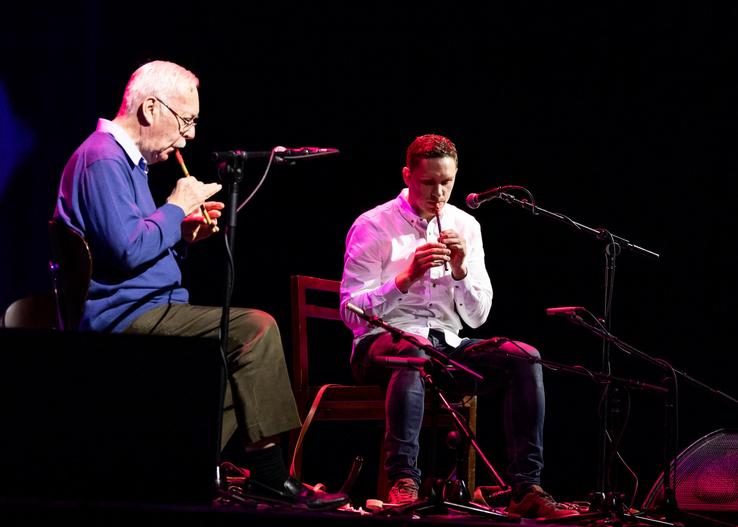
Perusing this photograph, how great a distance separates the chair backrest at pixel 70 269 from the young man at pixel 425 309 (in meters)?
1.14

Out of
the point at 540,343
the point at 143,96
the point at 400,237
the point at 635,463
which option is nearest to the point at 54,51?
the point at 143,96

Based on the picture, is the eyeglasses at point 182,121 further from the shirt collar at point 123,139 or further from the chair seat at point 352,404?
the chair seat at point 352,404

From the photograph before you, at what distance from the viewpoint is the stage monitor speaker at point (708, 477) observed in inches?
122

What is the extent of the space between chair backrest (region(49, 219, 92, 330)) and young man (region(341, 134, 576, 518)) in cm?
114

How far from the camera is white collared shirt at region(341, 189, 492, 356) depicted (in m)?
3.45

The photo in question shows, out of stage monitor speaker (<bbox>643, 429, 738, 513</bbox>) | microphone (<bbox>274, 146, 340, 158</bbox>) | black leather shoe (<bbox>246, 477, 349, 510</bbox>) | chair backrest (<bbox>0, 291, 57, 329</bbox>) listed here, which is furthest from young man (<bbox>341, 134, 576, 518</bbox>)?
chair backrest (<bbox>0, 291, 57, 329</bbox>)

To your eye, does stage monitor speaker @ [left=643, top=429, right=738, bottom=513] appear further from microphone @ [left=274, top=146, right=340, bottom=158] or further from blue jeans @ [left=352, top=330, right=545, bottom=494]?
microphone @ [left=274, top=146, right=340, bottom=158]

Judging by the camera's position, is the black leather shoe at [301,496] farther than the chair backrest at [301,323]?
No

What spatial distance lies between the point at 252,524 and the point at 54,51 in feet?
9.46

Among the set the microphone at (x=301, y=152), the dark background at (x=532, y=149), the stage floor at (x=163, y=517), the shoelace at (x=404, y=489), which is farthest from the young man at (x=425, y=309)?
the dark background at (x=532, y=149)

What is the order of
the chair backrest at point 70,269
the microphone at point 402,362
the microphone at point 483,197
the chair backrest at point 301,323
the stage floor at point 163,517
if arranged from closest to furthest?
the stage floor at point 163,517, the chair backrest at point 70,269, the microphone at point 402,362, the microphone at point 483,197, the chair backrest at point 301,323

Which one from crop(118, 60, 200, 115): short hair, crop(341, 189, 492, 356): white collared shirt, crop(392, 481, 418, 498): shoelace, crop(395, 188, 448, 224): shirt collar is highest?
crop(118, 60, 200, 115): short hair

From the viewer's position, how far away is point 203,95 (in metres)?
4.45

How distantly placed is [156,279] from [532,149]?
248 cm
